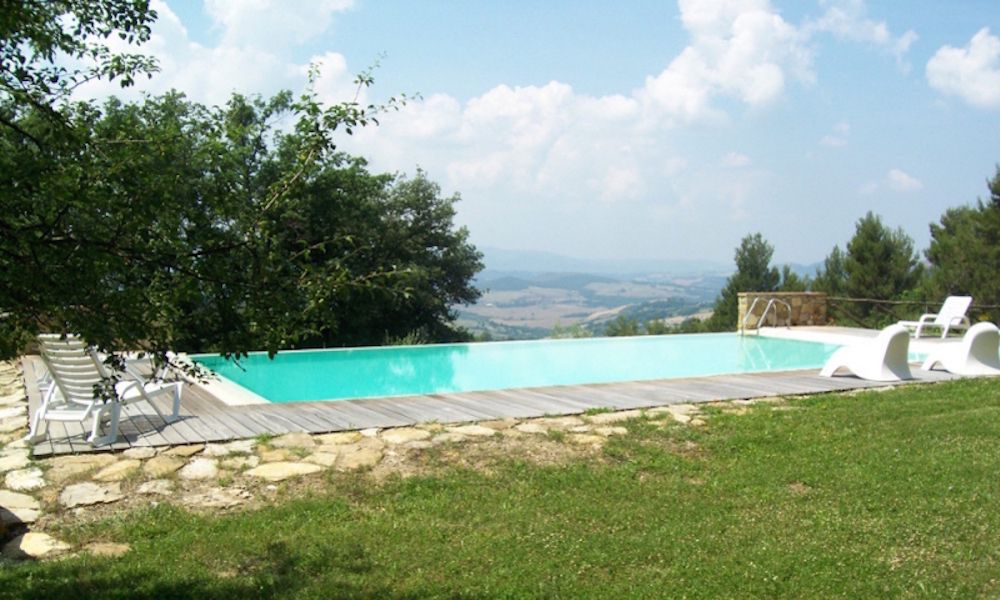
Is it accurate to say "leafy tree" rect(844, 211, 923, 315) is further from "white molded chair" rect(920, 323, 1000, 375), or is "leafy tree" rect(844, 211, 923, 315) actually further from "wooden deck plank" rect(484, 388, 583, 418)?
"wooden deck plank" rect(484, 388, 583, 418)

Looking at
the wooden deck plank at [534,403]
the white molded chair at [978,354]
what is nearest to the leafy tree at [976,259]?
the white molded chair at [978,354]

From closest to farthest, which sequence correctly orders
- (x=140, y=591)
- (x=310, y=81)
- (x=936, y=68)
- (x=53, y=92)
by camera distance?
(x=53, y=92) < (x=310, y=81) < (x=140, y=591) < (x=936, y=68)

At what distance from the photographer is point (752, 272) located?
2444 cm

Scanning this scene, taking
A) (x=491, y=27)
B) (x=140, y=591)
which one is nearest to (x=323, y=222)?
(x=491, y=27)

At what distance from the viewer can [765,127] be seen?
27062 millimetres

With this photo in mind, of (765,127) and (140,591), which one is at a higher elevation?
(765,127)

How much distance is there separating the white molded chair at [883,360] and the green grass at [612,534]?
11.6 ft

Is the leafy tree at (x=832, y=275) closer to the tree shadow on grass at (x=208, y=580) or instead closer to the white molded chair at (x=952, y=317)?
the white molded chair at (x=952, y=317)

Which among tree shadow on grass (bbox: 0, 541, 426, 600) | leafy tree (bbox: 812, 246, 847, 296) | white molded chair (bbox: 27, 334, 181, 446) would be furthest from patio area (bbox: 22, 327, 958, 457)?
leafy tree (bbox: 812, 246, 847, 296)

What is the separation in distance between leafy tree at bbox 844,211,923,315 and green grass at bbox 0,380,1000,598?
17.7 meters

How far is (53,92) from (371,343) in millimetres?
15284

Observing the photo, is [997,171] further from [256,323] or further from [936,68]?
[256,323]

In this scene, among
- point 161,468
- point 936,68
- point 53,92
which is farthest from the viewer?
point 936,68

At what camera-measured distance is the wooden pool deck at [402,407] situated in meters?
6.48
